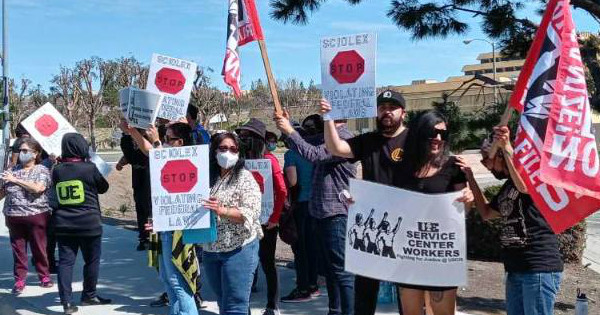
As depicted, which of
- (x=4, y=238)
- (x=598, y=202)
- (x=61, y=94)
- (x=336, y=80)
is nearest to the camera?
(x=598, y=202)

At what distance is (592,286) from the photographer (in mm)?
8125

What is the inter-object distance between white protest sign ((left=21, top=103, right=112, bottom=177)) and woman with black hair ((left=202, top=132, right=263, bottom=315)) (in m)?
2.47

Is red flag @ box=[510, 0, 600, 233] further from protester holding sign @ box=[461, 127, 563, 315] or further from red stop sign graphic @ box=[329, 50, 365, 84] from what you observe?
red stop sign graphic @ box=[329, 50, 365, 84]

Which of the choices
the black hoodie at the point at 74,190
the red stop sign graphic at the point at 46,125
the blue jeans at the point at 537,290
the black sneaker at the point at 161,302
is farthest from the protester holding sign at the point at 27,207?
the blue jeans at the point at 537,290

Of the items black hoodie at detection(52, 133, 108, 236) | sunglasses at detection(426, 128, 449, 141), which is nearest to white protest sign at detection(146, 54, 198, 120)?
black hoodie at detection(52, 133, 108, 236)

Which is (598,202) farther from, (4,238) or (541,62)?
(4,238)

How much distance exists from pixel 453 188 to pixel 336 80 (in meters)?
1.26

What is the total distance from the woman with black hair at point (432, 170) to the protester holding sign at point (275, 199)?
6.56 ft

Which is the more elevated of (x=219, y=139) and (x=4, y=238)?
(x=219, y=139)

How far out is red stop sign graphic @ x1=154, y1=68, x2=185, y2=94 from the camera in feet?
21.1

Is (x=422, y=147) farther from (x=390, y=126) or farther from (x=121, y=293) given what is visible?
(x=121, y=293)

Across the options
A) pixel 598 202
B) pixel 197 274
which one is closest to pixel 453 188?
pixel 598 202

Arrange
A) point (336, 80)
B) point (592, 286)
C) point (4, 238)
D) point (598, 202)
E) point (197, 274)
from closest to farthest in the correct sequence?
1. point (598, 202)
2. point (336, 80)
3. point (197, 274)
4. point (592, 286)
5. point (4, 238)

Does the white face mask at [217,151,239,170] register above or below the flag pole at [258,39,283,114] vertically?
below
